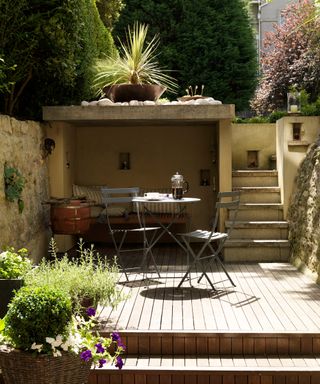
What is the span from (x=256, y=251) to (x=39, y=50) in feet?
12.6

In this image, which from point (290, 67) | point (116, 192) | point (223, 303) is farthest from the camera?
point (290, 67)

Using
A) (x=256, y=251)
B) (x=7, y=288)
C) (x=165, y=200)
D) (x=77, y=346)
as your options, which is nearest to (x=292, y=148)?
(x=256, y=251)

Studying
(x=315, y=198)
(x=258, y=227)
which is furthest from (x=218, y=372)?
(x=258, y=227)

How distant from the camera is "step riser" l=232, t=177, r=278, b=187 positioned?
10.2 metres

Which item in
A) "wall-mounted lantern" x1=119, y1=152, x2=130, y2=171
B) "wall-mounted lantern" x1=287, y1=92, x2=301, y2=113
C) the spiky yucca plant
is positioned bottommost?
"wall-mounted lantern" x1=119, y1=152, x2=130, y2=171

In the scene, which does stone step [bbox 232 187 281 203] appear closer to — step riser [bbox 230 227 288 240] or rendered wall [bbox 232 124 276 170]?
step riser [bbox 230 227 288 240]

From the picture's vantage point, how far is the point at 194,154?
1141cm

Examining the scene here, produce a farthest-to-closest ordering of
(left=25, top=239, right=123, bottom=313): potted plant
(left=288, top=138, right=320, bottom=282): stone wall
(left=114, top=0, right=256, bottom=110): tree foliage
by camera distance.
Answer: (left=114, top=0, right=256, bottom=110): tree foliage, (left=288, top=138, right=320, bottom=282): stone wall, (left=25, top=239, right=123, bottom=313): potted plant

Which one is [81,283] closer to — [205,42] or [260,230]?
[260,230]

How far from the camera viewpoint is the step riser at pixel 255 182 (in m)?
10.2

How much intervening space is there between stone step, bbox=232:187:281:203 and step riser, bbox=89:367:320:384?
5023 millimetres

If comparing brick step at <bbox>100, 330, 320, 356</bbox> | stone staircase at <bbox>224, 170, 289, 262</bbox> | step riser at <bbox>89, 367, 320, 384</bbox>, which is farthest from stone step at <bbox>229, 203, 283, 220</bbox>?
step riser at <bbox>89, 367, 320, 384</bbox>

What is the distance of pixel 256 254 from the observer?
9.09 meters

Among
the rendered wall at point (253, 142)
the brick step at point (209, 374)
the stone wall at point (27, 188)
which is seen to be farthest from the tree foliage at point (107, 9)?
the brick step at point (209, 374)
